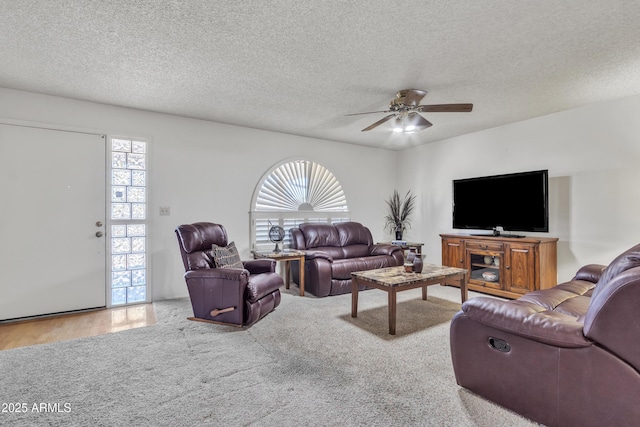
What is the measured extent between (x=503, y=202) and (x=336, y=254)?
97.4 inches

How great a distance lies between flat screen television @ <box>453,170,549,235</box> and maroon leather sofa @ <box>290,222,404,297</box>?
3.96 feet

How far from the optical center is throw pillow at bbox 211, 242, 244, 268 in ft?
10.8

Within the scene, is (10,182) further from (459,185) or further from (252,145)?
(459,185)

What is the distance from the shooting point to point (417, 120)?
3402 millimetres

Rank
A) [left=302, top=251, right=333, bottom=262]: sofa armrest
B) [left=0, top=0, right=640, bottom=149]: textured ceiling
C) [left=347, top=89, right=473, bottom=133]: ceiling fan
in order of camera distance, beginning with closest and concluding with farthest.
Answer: [left=0, top=0, right=640, bottom=149]: textured ceiling < [left=347, top=89, right=473, bottom=133]: ceiling fan < [left=302, top=251, right=333, bottom=262]: sofa armrest

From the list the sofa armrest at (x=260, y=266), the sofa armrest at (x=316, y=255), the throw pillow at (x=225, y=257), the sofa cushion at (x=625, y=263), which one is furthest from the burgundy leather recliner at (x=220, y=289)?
the sofa cushion at (x=625, y=263)

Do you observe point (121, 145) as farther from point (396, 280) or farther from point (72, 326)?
point (396, 280)

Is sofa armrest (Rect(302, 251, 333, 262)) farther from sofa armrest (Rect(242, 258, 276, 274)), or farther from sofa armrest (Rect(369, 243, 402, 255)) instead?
sofa armrest (Rect(369, 243, 402, 255))

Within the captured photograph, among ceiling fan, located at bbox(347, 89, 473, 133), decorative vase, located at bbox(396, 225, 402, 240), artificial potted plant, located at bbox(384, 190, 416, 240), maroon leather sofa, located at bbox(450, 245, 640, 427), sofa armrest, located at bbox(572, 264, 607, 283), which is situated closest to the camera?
maroon leather sofa, located at bbox(450, 245, 640, 427)

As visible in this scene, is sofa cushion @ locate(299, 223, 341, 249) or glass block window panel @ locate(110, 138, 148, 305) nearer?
glass block window panel @ locate(110, 138, 148, 305)

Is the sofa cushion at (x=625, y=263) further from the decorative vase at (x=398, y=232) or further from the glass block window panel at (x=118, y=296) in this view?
the glass block window panel at (x=118, y=296)

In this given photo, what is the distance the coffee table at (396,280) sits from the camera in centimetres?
284

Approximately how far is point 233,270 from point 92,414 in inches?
58.1

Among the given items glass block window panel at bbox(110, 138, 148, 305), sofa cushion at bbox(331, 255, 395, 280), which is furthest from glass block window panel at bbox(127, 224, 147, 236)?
sofa cushion at bbox(331, 255, 395, 280)
